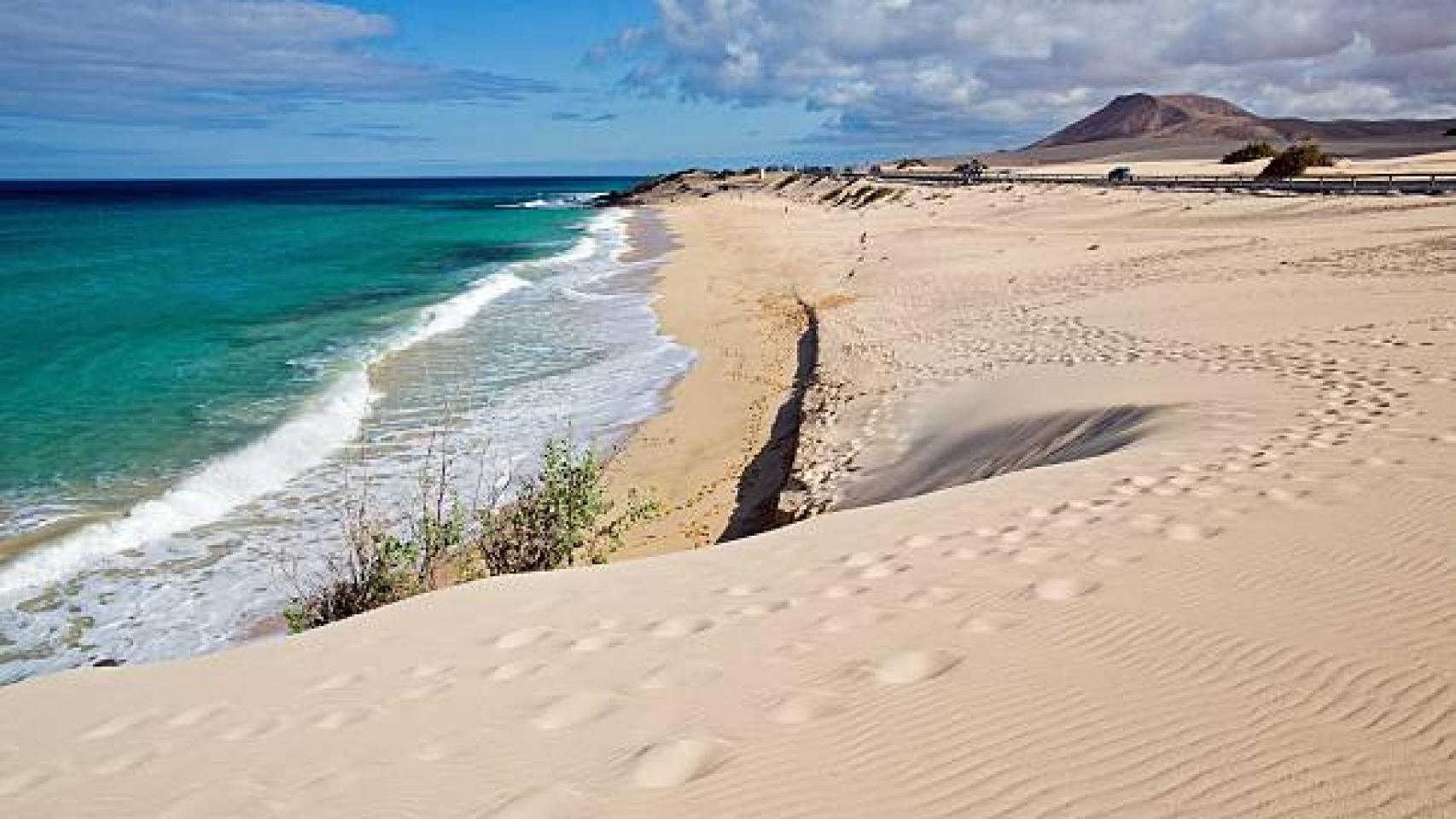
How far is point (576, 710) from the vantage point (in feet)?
14.0

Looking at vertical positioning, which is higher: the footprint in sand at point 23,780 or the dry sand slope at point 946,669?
the dry sand slope at point 946,669

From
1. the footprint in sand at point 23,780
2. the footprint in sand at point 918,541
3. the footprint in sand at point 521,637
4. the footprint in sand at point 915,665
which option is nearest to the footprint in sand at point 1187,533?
the footprint in sand at point 918,541

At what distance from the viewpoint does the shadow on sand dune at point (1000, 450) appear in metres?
9.29

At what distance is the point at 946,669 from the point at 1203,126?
167m

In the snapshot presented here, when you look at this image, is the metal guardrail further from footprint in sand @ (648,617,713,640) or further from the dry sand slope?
footprint in sand @ (648,617,713,640)

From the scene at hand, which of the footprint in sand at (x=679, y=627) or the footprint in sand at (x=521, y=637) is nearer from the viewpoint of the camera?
the footprint in sand at (x=679, y=627)

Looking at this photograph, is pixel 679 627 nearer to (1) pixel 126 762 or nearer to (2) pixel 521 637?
(2) pixel 521 637

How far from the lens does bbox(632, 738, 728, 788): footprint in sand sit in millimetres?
3486

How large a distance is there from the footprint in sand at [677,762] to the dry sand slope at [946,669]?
2cm

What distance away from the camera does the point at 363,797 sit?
3.70 meters

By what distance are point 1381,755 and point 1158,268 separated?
2191cm

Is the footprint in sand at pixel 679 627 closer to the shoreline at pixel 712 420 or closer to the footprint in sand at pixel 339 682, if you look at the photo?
the footprint in sand at pixel 339 682

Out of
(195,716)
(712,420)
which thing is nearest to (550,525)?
(195,716)

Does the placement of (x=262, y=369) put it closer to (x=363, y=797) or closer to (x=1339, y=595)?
(x=363, y=797)
